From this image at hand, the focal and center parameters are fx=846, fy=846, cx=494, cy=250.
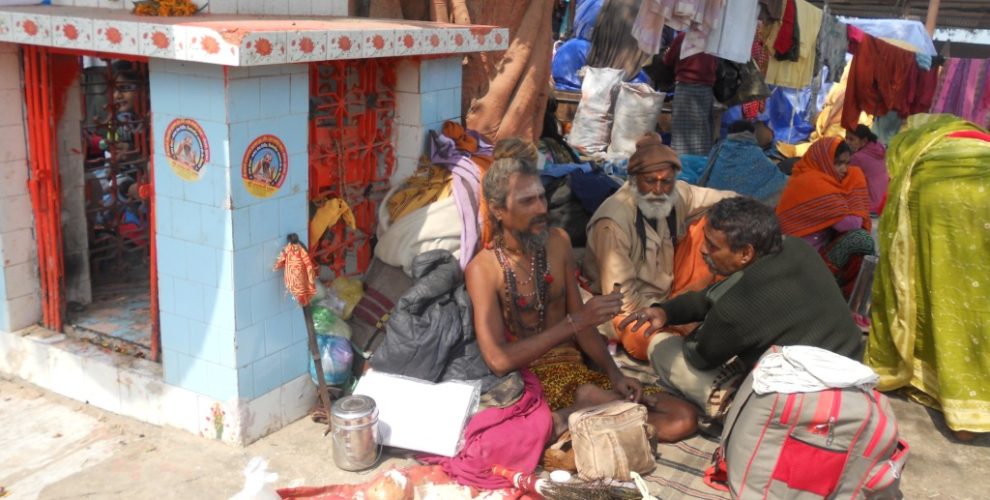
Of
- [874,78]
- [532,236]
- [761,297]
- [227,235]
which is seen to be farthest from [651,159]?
[874,78]

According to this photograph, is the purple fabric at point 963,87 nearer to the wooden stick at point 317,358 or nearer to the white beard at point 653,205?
the white beard at point 653,205

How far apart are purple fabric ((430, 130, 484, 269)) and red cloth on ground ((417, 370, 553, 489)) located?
929mm

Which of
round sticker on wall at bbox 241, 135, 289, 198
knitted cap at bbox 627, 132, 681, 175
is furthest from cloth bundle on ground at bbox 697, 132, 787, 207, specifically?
round sticker on wall at bbox 241, 135, 289, 198

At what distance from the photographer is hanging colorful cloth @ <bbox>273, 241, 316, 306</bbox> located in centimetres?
396

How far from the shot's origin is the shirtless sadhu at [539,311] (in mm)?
4000

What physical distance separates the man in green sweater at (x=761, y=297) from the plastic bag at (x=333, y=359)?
1.75 metres

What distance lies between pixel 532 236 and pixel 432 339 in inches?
27.8

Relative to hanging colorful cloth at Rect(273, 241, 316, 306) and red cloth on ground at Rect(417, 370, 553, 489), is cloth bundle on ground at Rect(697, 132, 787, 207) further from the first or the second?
hanging colorful cloth at Rect(273, 241, 316, 306)

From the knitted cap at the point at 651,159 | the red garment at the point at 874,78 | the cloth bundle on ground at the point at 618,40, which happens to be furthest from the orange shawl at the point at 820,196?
the red garment at the point at 874,78

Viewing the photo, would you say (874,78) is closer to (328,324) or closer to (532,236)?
(532,236)

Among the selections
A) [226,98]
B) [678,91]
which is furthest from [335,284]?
[678,91]

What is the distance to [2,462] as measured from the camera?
3.89 metres

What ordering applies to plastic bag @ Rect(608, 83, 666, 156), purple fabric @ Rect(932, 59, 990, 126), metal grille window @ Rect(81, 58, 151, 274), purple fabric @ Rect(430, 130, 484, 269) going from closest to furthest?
purple fabric @ Rect(430, 130, 484, 269), metal grille window @ Rect(81, 58, 151, 274), plastic bag @ Rect(608, 83, 666, 156), purple fabric @ Rect(932, 59, 990, 126)

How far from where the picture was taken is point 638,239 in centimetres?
517
